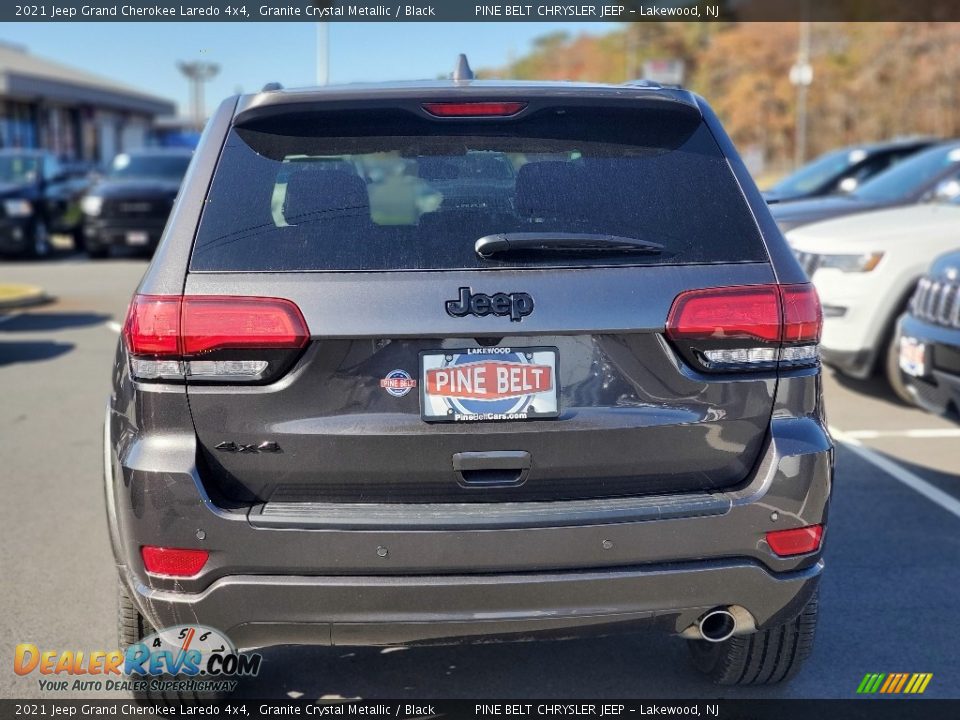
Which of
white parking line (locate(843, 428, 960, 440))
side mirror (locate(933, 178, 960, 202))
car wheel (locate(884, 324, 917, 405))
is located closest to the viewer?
white parking line (locate(843, 428, 960, 440))

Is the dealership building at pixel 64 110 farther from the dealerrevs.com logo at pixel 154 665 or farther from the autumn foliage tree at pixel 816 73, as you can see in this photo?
the dealerrevs.com logo at pixel 154 665

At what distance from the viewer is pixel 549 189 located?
290cm

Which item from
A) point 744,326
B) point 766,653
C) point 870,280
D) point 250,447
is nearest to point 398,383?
point 250,447

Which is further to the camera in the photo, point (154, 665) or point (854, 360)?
point (854, 360)

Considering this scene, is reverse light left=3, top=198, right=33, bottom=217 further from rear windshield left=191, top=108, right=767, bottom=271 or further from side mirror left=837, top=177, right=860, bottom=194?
rear windshield left=191, top=108, right=767, bottom=271

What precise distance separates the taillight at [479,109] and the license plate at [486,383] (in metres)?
0.67

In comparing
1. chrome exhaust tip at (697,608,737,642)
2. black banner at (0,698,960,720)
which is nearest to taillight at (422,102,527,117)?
chrome exhaust tip at (697,608,737,642)

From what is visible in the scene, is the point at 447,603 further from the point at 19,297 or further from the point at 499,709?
the point at 19,297

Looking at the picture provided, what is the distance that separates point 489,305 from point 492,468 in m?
0.41

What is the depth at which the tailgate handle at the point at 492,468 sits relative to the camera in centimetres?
275

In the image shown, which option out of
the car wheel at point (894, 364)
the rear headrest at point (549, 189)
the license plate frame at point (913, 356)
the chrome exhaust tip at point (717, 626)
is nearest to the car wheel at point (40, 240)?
the car wheel at point (894, 364)

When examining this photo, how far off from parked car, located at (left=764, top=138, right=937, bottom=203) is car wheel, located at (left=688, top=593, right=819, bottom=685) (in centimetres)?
980

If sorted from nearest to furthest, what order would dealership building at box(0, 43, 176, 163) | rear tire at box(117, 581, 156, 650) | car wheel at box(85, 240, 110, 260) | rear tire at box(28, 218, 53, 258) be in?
rear tire at box(117, 581, 156, 650) < car wheel at box(85, 240, 110, 260) < rear tire at box(28, 218, 53, 258) < dealership building at box(0, 43, 176, 163)

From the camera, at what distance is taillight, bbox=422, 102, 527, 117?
2963 mm
